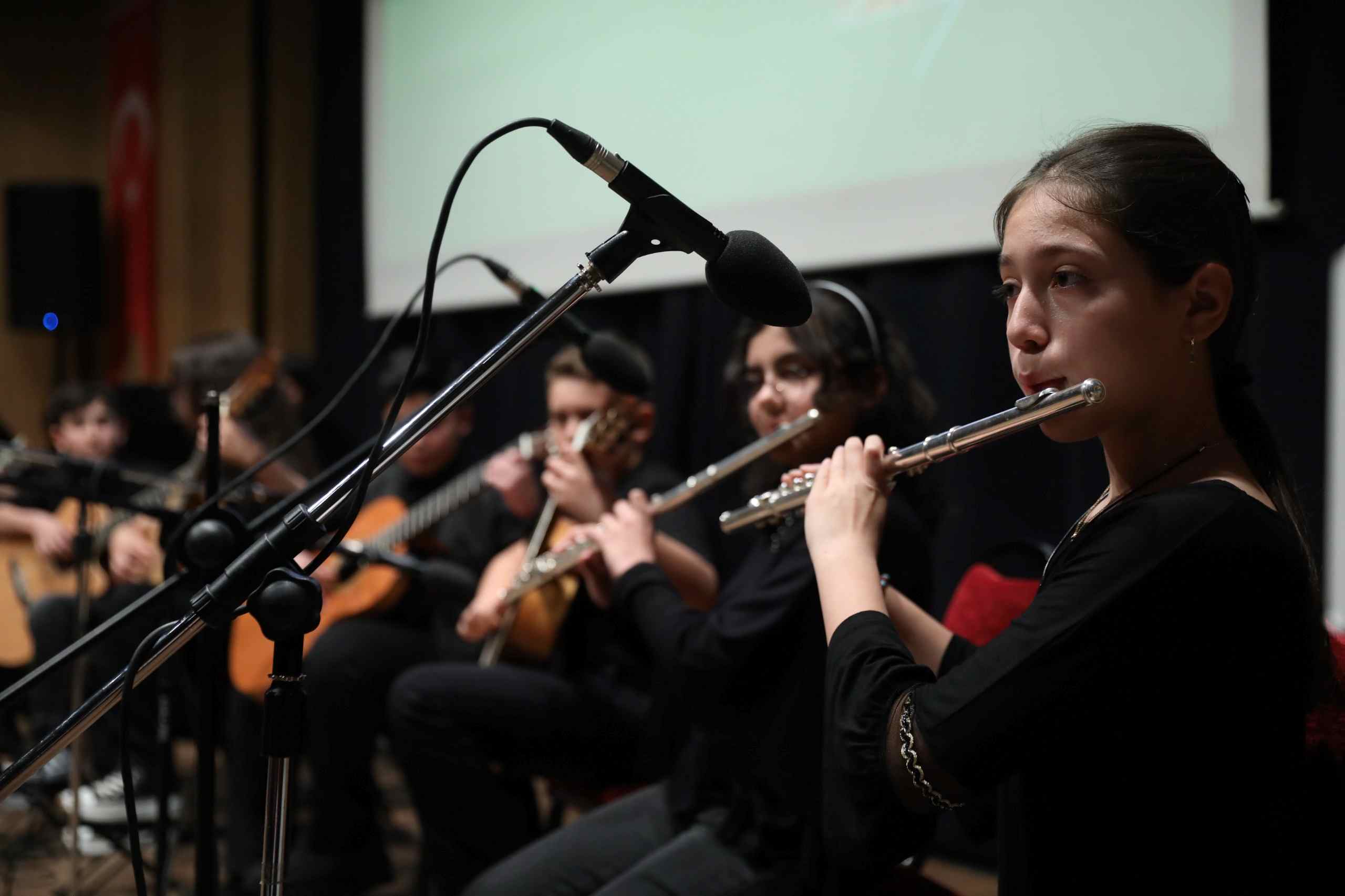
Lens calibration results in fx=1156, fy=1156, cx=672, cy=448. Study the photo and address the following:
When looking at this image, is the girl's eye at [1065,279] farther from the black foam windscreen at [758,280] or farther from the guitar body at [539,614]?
the guitar body at [539,614]

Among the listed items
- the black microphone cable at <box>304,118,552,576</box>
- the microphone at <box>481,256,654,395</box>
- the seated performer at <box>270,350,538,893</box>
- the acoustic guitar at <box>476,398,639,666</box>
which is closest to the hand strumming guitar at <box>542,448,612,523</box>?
the acoustic guitar at <box>476,398,639,666</box>

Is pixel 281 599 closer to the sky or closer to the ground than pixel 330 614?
closer to the sky

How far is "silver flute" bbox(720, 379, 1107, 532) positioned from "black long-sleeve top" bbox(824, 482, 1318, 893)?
0.32ft

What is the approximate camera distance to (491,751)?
2090mm

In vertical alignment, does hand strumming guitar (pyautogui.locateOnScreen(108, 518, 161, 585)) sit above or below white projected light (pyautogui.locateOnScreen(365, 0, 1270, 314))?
below

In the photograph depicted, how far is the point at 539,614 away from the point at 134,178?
4536 millimetres

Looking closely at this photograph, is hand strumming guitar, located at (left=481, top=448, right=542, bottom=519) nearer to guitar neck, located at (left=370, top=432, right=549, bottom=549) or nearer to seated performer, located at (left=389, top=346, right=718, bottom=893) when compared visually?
guitar neck, located at (left=370, top=432, right=549, bottom=549)

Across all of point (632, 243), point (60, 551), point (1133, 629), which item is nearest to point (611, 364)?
point (632, 243)

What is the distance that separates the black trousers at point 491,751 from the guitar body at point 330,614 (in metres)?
0.55

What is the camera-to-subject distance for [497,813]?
207 cm

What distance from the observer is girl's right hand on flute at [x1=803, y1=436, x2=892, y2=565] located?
3.51 ft

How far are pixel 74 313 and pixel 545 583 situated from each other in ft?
13.9

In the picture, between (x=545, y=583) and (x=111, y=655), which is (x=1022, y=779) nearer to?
(x=545, y=583)

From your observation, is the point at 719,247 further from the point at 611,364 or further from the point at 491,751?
the point at 491,751
